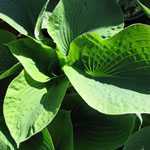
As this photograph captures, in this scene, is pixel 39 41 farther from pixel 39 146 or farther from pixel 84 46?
pixel 39 146

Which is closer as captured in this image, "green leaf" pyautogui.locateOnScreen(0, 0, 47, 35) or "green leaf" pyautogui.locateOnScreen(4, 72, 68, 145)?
"green leaf" pyautogui.locateOnScreen(4, 72, 68, 145)

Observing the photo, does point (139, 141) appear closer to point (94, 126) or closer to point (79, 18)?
point (94, 126)

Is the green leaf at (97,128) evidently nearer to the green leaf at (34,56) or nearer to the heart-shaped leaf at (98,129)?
the heart-shaped leaf at (98,129)

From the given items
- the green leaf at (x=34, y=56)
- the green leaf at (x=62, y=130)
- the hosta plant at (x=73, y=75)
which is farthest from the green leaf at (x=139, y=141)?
the green leaf at (x=34, y=56)

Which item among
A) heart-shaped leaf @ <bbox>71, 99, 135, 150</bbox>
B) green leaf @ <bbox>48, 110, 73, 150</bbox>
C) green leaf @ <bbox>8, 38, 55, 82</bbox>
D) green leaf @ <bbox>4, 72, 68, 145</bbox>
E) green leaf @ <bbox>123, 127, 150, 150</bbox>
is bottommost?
green leaf @ <bbox>123, 127, 150, 150</bbox>

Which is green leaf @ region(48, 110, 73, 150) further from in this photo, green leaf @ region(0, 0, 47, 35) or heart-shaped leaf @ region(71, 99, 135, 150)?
green leaf @ region(0, 0, 47, 35)

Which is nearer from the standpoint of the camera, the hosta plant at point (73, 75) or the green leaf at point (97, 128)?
the hosta plant at point (73, 75)

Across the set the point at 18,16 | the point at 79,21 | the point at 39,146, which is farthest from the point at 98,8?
the point at 39,146

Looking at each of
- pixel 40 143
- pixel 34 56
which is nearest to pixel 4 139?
pixel 40 143

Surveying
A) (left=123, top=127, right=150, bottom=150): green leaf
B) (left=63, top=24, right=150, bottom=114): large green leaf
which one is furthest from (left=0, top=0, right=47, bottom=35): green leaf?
(left=123, top=127, right=150, bottom=150): green leaf
